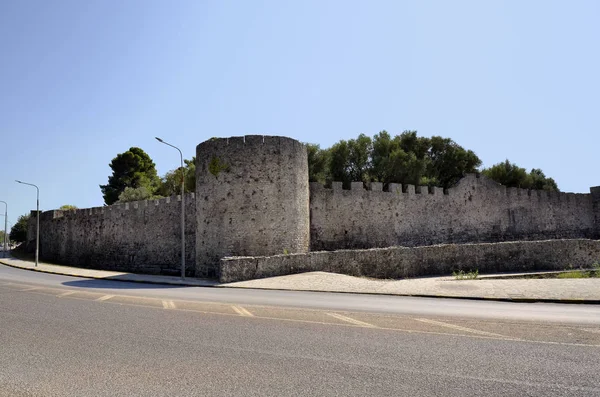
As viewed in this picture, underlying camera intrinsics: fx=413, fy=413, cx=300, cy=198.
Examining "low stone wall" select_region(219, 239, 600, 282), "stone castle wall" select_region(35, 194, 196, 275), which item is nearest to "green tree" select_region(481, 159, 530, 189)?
"low stone wall" select_region(219, 239, 600, 282)

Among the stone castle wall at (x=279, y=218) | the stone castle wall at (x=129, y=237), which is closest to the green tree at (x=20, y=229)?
the stone castle wall at (x=279, y=218)

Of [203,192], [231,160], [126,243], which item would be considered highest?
[231,160]

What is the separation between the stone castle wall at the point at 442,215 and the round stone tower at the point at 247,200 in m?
3.24

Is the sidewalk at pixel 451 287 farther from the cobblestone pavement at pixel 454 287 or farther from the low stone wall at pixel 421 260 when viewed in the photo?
the low stone wall at pixel 421 260

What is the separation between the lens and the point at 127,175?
55.0 metres

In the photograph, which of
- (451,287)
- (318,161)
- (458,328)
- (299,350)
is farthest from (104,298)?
(318,161)

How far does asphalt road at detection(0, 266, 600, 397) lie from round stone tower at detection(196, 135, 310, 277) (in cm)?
831

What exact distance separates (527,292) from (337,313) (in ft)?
19.4

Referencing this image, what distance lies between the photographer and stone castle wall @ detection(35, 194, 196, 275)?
21438 millimetres

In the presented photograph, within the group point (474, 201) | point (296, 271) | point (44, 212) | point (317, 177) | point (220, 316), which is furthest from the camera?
point (317, 177)

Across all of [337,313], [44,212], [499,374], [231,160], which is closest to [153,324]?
[337,313]

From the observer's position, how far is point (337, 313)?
8.18 metres

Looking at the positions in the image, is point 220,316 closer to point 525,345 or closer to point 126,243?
point 525,345

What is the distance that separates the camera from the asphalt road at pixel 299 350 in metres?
3.99
